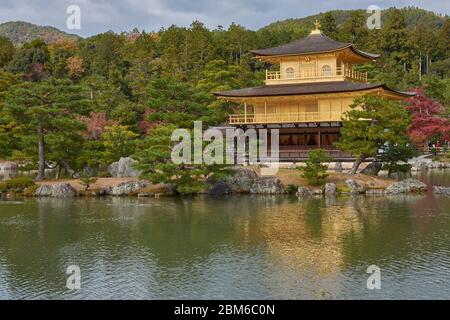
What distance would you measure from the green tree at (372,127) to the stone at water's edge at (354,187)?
5.44ft

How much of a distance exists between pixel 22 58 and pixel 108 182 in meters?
36.4

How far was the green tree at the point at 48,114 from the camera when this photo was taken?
30.2m

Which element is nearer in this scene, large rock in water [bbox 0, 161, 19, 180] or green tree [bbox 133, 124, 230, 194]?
green tree [bbox 133, 124, 230, 194]

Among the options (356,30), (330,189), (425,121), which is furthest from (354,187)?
(356,30)

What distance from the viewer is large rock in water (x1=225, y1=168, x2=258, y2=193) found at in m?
29.4

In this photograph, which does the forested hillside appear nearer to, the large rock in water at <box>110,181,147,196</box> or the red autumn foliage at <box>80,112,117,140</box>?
the red autumn foliage at <box>80,112,117,140</box>

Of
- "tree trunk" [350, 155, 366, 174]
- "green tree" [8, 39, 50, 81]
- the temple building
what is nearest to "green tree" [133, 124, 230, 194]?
"tree trunk" [350, 155, 366, 174]

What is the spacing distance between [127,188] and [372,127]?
12546mm

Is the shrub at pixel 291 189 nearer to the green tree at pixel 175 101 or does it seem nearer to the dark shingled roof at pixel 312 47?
the green tree at pixel 175 101

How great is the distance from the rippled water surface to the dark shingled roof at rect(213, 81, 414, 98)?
32.9 feet

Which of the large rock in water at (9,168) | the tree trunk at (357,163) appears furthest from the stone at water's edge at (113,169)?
the tree trunk at (357,163)

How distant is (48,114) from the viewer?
30703 millimetres
